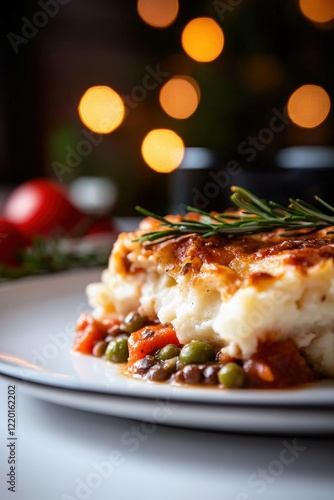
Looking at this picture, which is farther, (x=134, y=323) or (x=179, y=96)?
(x=179, y=96)

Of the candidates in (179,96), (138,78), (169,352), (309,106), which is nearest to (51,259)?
(169,352)

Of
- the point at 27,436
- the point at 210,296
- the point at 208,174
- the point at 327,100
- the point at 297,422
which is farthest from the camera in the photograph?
the point at 327,100

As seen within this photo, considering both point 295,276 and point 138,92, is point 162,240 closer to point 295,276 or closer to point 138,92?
point 295,276

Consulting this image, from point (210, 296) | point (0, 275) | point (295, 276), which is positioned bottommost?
point (0, 275)

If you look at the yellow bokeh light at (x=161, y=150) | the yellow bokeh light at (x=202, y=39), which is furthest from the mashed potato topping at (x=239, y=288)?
the yellow bokeh light at (x=161, y=150)

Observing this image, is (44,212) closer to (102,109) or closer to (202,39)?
(202,39)

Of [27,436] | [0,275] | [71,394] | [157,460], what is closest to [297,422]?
[157,460]

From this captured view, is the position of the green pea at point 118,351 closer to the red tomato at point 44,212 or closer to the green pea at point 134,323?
the green pea at point 134,323
